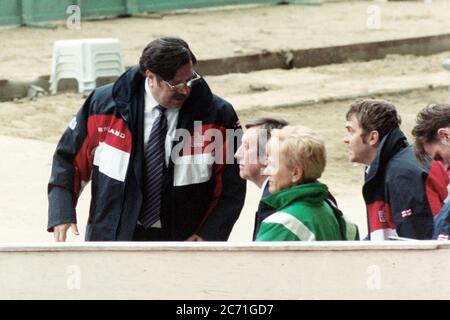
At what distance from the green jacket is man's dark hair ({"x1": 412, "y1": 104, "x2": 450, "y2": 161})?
881 millimetres

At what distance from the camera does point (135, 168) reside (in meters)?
6.99

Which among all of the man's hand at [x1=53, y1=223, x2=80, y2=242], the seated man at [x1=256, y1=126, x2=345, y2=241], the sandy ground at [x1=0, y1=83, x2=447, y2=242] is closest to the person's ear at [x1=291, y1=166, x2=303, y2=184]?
the seated man at [x1=256, y1=126, x2=345, y2=241]

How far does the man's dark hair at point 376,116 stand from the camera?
7.02m

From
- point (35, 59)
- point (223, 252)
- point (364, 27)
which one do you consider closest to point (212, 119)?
point (223, 252)

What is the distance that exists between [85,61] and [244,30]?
4482 mm

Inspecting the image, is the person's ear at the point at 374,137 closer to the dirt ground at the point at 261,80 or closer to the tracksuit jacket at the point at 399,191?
the tracksuit jacket at the point at 399,191

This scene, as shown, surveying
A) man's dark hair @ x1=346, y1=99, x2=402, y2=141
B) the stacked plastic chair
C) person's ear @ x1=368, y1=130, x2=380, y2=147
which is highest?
the stacked plastic chair

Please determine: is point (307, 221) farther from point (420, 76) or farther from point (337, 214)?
point (420, 76)

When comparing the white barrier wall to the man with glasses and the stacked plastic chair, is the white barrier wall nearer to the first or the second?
the man with glasses

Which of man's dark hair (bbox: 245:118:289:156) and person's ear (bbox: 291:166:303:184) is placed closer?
person's ear (bbox: 291:166:303:184)

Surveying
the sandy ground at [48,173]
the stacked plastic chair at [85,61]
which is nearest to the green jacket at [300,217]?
the sandy ground at [48,173]

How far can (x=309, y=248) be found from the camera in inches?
225

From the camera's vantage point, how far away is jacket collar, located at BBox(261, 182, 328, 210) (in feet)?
20.3

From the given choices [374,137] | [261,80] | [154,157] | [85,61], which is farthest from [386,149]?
[261,80]
